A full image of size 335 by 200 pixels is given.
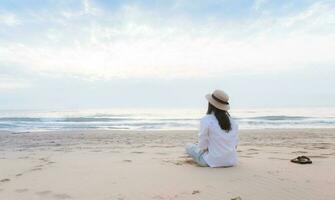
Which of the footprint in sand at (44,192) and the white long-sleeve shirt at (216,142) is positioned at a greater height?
the white long-sleeve shirt at (216,142)

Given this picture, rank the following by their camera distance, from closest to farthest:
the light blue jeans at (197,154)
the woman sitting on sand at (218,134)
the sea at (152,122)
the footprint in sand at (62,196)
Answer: the footprint in sand at (62,196) → the woman sitting on sand at (218,134) → the light blue jeans at (197,154) → the sea at (152,122)

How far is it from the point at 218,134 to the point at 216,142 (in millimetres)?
163

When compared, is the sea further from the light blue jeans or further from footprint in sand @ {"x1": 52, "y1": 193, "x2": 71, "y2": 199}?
footprint in sand @ {"x1": 52, "y1": 193, "x2": 71, "y2": 199}

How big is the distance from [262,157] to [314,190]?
2866mm

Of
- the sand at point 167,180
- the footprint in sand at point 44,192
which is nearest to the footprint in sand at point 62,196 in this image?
the sand at point 167,180

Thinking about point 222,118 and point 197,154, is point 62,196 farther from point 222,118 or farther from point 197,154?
point 222,118

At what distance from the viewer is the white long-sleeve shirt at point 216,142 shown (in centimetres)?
589

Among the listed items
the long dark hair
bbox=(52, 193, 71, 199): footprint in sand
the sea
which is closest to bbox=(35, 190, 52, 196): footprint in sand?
bbox=(52, 193, 71, 199): footprint in sand

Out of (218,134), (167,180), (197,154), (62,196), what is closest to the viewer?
(62,196)

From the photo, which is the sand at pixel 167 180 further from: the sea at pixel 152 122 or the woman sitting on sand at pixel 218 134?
the sea at pixel 152 122

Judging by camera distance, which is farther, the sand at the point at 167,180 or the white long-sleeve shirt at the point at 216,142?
the white long-sleeve shirt at the point at 216,142

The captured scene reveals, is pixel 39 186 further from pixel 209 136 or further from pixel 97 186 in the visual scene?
pixel 209 136

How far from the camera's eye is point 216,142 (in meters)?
5.96

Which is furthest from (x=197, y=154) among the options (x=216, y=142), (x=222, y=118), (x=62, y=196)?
(x=62, y=196)
